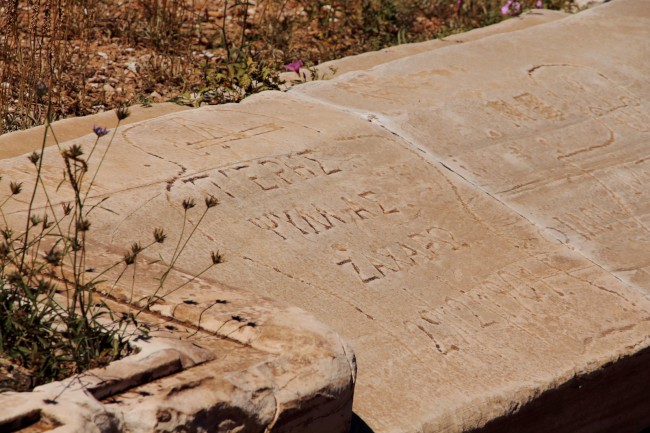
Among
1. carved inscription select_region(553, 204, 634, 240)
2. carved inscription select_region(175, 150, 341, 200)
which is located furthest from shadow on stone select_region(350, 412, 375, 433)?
carved inscription select_region(553, 204, 634, 240)

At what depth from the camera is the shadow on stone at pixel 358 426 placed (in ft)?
9.16

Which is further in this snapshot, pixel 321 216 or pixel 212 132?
pixel 212 132

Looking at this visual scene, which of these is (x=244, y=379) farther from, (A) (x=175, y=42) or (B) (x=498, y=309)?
(A) (x=175, y=42)

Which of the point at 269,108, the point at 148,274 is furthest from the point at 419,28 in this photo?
the point at 148,274

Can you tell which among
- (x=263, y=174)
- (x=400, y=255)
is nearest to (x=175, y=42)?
(x=263, y=174)

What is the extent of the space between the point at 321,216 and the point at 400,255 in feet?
1.02

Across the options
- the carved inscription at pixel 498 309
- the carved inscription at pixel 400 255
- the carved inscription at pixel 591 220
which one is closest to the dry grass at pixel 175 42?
the carved inscription at pixel 400 255

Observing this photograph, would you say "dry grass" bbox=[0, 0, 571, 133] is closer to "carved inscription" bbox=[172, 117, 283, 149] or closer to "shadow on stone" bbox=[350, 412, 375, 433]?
"carved inscription" bbox=[172, 117, 283, 149]

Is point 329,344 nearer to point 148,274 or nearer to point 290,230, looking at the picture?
point 148,274

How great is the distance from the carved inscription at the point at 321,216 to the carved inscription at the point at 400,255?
14 cm

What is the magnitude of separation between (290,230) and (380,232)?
1.12ft

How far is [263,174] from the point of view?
3723 mm

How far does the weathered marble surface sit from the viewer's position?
10.5 feet

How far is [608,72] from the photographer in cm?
517
